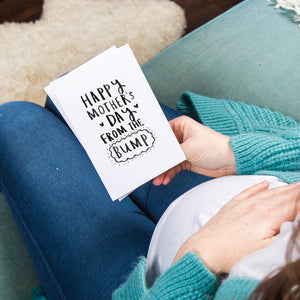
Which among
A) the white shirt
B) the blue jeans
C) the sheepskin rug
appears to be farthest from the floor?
the white shirt

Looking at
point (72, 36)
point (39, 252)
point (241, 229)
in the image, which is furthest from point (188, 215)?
point (72, 36)

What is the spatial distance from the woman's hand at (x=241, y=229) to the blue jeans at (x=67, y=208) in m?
0.18

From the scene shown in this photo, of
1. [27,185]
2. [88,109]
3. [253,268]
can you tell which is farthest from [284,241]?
[27,185]

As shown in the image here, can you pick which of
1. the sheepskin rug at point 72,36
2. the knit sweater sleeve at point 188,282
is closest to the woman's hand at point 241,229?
the knit sweater sleeve at point 188,282

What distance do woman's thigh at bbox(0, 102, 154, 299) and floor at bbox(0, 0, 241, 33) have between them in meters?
0.61

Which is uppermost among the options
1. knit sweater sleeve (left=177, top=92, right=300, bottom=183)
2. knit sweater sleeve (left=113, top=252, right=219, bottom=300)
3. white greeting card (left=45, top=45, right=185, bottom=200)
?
white greeting card (left=45, top=45, right=185, bottom=200)

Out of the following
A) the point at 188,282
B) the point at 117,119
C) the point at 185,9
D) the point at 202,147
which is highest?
the point at 185,9

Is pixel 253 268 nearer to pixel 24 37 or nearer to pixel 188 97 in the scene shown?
pixel 188 97

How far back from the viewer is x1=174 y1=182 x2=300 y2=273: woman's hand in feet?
1.41

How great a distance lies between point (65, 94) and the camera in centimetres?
54

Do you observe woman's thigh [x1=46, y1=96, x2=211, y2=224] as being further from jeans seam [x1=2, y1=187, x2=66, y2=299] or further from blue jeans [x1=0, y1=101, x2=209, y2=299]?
jeans seam [x1=2, y1=187, x2=66, y2=299]

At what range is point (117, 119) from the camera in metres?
0.55

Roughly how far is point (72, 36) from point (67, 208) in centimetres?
78

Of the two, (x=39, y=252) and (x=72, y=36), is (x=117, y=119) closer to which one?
(x=39, y=252)
